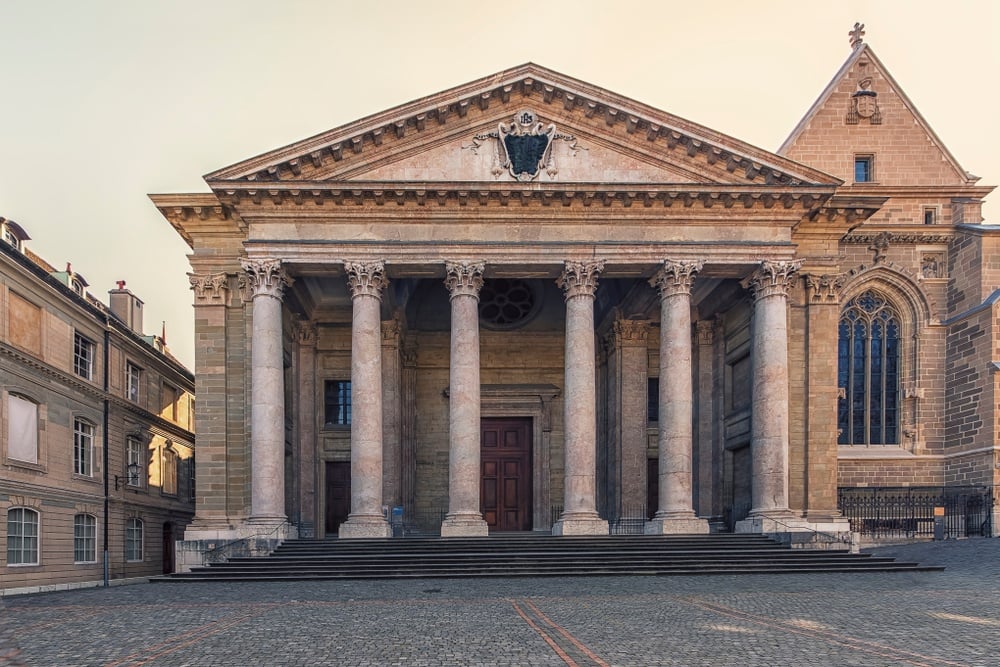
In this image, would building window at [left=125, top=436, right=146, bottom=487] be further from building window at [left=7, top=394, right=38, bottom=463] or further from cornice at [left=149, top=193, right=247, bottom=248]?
cornice at [left=149, top=193, right=247, bottom=248]

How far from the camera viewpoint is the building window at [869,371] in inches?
1292

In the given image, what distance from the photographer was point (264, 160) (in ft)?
81.5

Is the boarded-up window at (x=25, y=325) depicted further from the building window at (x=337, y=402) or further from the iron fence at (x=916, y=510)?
the iron fence at (x=916, y=510)

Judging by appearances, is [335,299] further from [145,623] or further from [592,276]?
[145,623]

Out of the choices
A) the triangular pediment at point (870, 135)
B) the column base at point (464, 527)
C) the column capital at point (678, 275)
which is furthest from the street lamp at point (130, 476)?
the triangular pediment at point (870, 135)

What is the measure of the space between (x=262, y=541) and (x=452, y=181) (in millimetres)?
11199

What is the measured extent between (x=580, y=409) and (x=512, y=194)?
6454mm

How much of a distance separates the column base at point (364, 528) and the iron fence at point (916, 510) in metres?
16.3

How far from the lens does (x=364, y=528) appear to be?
79.6ft

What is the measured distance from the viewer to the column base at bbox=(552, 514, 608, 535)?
80.3ft

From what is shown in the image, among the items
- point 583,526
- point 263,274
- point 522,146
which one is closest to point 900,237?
point 522,146

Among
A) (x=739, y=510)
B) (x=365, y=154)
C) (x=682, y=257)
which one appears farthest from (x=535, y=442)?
(x=365, y=154)

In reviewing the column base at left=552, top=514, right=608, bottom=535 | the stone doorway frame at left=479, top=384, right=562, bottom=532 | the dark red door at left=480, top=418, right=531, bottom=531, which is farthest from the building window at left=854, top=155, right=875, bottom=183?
the column base at left=552, top=514, right=608, bottom=535

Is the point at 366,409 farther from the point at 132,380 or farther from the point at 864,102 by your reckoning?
the point at 864,102
